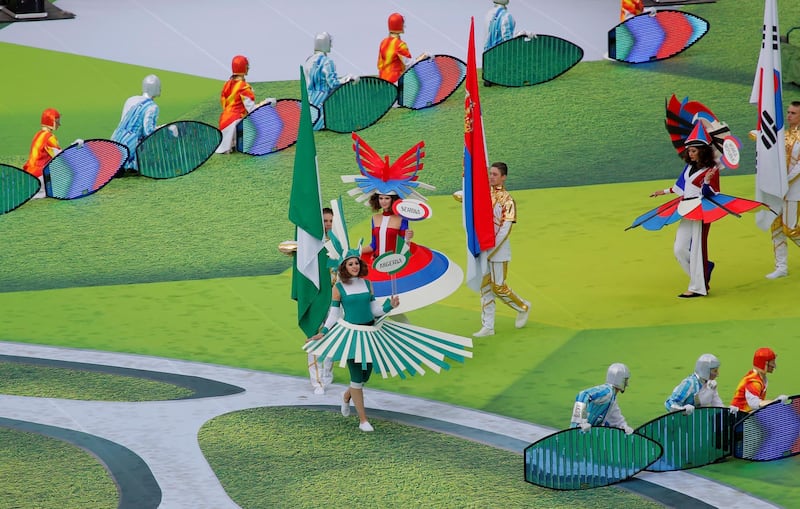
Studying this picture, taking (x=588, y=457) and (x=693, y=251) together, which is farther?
(x=693, y=251)

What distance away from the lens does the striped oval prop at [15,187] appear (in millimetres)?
19328

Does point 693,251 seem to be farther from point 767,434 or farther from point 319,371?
point 319,371

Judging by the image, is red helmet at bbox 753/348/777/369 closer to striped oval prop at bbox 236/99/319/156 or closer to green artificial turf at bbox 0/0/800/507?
green artificial turf at bbox 0/0/800/507

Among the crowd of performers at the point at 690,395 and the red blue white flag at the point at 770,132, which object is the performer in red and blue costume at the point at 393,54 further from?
the crowd of performers at the point at 690,395

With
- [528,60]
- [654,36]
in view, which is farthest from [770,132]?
[654,36]

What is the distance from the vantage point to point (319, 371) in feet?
45.4

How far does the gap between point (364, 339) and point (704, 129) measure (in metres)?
5.01

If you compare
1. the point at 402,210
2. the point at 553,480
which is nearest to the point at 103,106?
the point at 402,210

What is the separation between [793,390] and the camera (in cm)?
1328

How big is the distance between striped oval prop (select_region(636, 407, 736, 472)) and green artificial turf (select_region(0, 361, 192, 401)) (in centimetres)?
442

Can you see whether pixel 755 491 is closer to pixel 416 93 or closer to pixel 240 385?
pixel 240 385

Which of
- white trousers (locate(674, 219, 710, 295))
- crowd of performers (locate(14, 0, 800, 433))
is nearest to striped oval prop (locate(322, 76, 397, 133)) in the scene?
crowd of performers (locate(14, 0, 800, 433))

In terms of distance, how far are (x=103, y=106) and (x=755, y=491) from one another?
15.1 meters

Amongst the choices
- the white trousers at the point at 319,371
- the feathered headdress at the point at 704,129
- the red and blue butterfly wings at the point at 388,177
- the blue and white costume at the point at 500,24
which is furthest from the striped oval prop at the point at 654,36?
the white trousers at the point at 319,371
